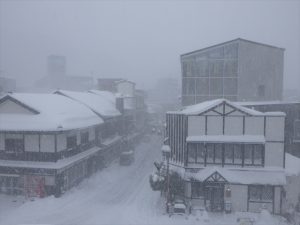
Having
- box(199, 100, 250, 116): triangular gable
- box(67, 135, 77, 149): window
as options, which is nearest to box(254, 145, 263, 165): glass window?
box(199, 100, 250, 116): triangular gable

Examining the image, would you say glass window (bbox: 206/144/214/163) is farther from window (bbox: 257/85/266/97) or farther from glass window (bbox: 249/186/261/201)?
window (bbox: 257/85/266/97)

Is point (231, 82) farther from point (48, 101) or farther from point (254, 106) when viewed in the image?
point (48, 101)

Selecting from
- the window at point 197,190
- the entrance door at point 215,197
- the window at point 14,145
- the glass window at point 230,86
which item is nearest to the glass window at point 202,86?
the glass window at point 230,86

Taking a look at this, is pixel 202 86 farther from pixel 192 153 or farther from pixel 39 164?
pixel 39 164

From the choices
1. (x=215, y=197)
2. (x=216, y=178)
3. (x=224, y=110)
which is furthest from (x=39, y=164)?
(x=224, y=110)

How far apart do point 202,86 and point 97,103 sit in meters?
14.1

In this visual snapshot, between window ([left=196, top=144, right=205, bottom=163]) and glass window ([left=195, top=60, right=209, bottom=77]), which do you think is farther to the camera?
glass window ([left=195, top=60, right=209, bottom=77])

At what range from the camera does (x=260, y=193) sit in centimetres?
2566

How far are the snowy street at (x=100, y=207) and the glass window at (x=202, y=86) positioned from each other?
38.8ft

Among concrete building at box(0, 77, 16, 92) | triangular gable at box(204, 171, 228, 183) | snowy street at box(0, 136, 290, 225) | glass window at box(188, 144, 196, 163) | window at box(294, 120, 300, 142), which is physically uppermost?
concrete building at box(0, 77, 16, 92)

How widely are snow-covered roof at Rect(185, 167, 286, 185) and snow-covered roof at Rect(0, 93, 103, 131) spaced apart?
11.9m

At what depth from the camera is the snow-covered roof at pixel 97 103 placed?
132ft

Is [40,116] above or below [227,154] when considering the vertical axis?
above

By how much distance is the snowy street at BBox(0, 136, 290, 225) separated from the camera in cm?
2322
